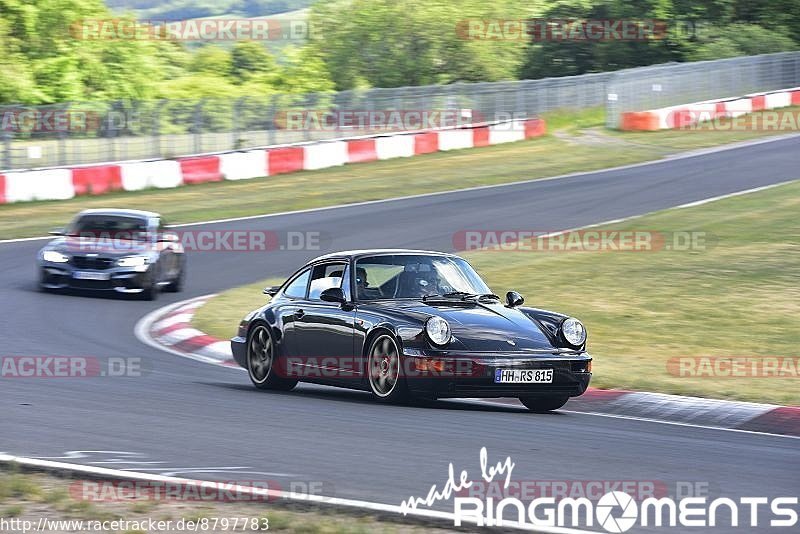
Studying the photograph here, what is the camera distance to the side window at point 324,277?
1112 cm

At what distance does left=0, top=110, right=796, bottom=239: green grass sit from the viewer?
Result: 89.2ft

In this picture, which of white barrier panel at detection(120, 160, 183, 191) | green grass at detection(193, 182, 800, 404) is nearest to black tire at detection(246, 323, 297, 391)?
green grass at detection(193, 182, 800, 404)

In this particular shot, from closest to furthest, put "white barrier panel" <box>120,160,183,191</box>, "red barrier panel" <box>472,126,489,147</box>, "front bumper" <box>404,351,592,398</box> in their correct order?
"front bumper" <box>404,351,592,398</box>, "white barrier panel" <box>120,160,183,191</box>, "red barrier panel" <box>472,126,489,147</box>

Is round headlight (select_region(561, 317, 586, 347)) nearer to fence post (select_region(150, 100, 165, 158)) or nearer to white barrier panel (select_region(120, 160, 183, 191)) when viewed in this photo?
white barrier panel (select_region(120, 160, 183, 191))

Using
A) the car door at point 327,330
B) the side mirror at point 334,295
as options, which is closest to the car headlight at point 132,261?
the car door at point 327,330

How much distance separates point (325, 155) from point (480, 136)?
19.9 feet

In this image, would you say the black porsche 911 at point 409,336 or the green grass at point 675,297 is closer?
the black porsche 911 at point 409,336

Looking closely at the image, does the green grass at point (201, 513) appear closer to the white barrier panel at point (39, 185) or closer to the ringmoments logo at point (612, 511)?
the ringmoments logo at point (612, 511)

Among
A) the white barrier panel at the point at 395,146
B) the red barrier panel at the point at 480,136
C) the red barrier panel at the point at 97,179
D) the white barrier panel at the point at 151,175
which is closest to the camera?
the red barrier panel at the point at 97,179

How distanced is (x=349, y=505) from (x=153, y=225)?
13.0 metres

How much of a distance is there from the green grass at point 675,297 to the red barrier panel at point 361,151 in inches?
533

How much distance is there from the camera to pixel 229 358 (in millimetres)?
13703

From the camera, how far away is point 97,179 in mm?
29672

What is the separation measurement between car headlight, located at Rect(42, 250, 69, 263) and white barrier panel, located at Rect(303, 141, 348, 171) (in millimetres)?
16975
